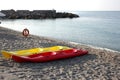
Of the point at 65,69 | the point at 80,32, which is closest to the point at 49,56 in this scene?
the point at 65,69

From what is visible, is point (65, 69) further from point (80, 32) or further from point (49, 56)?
point (80, 32)

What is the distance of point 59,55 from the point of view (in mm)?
14469

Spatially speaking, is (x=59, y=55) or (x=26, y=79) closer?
(x=26, y=79)

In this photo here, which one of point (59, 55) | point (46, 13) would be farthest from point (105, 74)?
point (46, 13)

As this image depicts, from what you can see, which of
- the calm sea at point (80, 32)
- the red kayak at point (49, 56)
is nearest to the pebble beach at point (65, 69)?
the red kayak at point (49, 56)

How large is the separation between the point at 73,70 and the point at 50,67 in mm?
1219

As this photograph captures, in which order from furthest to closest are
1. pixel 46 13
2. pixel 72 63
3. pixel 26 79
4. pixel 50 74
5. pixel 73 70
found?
pixel 46 13 < pixel 72 63 < pixel 73 70 < pixel 50 74 < pixel 26 79

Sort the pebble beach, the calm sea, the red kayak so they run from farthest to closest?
1. the calm sea
2. the red kayak
3. the pebble beach

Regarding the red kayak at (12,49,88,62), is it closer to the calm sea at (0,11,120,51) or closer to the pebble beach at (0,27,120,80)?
the pebble beach at (0,27,120,80)

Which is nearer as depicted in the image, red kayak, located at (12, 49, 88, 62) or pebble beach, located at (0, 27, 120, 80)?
pebble beach, located at (0, 27, 120, 80)

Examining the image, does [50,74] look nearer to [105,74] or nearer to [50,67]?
[50,67]

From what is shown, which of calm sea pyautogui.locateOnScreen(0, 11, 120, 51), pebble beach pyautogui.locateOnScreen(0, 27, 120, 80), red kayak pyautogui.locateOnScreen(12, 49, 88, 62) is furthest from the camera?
calm sea pyautogui.locateOnScreen(0, 11, 120, 51)

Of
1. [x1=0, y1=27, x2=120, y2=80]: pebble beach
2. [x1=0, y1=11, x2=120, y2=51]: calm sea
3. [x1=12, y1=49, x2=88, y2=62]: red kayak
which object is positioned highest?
[x1=12, y1=49, x2=88, y2=62]: red kayak

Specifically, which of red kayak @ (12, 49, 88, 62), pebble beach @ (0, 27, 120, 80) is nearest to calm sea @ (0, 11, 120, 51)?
red kayak @ (12, 49, 88, 62)
